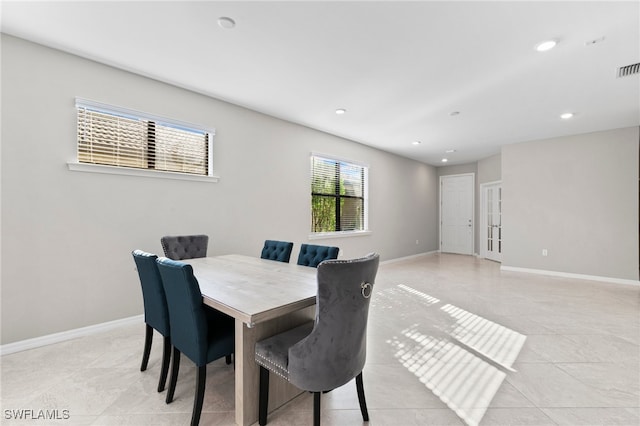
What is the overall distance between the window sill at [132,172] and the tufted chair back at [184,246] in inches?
29.7

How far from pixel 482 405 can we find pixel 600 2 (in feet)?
9.45

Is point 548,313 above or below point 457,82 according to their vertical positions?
below

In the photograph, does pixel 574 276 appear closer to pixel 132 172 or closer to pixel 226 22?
pixel 226 22

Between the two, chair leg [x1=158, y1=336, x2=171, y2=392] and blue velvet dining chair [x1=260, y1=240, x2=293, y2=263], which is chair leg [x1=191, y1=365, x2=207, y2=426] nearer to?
chair leg [x1=158, y1=336, x2=171, y2=392]

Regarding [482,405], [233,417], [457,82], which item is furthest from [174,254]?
[457,82]

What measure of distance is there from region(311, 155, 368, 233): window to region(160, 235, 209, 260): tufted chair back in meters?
2.20

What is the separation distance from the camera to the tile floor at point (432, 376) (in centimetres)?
166

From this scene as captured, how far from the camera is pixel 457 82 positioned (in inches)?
123

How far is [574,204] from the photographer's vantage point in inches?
205

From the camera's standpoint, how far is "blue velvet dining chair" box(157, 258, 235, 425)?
4.93 feet

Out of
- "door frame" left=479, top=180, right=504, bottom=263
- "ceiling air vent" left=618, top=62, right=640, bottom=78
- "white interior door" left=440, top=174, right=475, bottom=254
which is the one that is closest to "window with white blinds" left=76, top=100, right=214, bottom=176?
"ceiling air vent" left=618, top=62, right=640, bottom=78

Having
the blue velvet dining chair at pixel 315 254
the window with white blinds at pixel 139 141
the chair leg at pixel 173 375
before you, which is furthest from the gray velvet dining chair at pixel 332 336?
the window with white blinds at pixel 139 141

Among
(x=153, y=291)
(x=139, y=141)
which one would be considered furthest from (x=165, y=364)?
(x=139, y=141)

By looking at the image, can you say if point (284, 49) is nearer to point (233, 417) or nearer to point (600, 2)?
point (600, 2)
